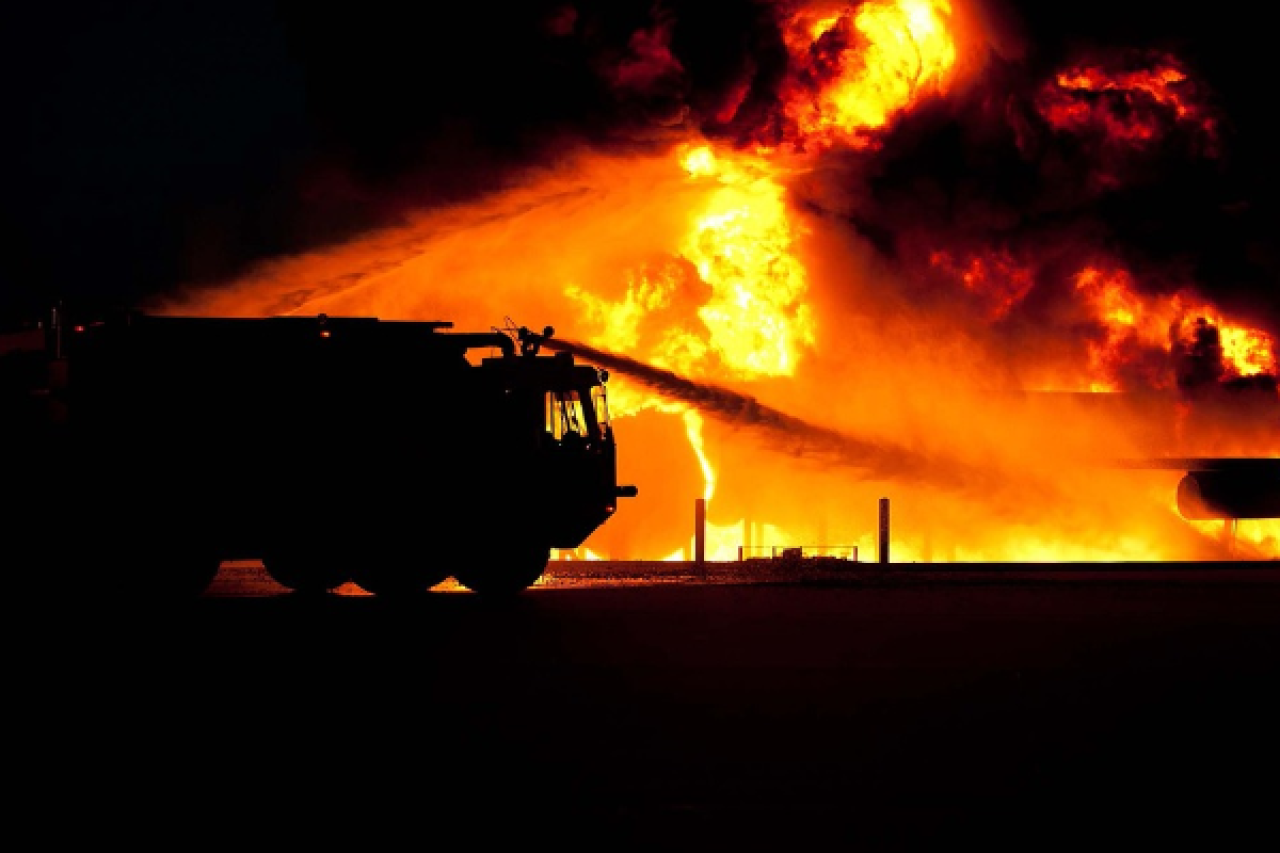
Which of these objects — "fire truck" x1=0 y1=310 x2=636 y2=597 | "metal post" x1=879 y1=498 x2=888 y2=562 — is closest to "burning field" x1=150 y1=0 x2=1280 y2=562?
"metal post" x1=879 y1=498 x2=888 y2=562

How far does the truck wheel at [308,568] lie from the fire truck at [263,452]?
0.04 m

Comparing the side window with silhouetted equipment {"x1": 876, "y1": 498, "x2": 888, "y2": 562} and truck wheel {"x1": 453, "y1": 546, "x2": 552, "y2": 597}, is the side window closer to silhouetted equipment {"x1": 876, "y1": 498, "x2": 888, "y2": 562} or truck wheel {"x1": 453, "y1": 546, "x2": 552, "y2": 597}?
truck wheel {"x1": 453, "y1": 546, "x2": 552, "y2": 597}

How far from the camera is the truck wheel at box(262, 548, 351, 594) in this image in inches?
755

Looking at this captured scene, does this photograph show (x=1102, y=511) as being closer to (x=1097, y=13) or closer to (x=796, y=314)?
(x=796, y=314)

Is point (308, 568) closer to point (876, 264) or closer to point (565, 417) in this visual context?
point (565, 417)

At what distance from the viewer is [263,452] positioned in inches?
736

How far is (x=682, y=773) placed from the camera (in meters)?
8.16

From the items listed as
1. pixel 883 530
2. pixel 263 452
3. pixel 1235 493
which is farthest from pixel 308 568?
pixel 1235 493

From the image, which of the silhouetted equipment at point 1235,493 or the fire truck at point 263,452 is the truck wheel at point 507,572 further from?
the silhouetted equipment at point 1235,493

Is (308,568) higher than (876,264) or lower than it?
lower

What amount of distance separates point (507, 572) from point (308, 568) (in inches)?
92.7

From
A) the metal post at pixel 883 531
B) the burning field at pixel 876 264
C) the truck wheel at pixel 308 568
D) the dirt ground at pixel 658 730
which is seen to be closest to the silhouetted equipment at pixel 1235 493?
the burning field at pixel 876 264

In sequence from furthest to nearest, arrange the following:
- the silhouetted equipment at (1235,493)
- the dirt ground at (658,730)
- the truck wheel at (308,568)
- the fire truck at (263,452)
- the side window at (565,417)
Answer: the silhouetted equipment at (1235,493) < the side window at (565,417) < the truck wheel at (308,568) < the fire truck at (263,452) < the dirt ground at (658,730)

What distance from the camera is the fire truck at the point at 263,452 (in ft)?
60.2
